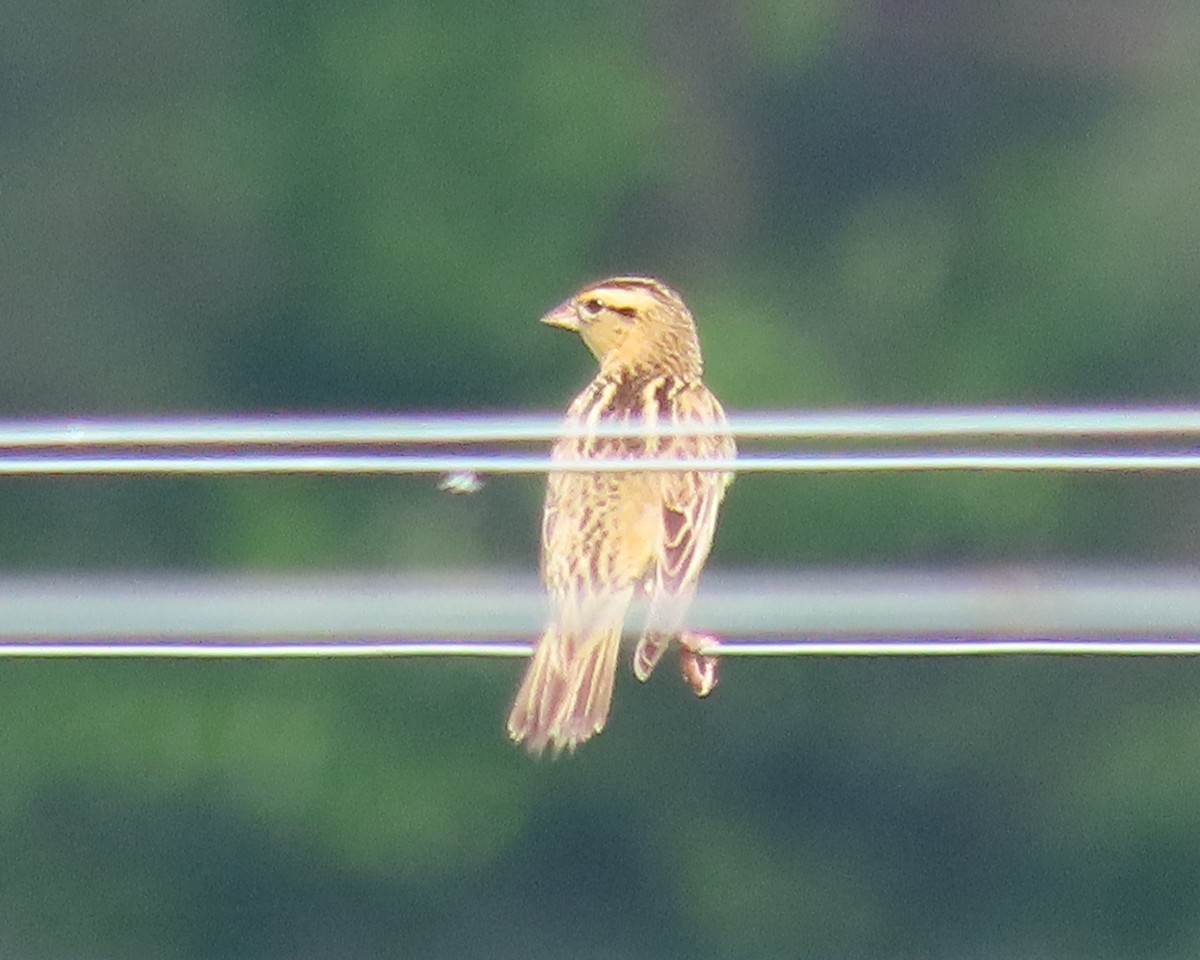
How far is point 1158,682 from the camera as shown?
22.1 m

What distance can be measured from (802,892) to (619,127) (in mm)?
4336

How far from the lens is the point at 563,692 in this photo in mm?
7984

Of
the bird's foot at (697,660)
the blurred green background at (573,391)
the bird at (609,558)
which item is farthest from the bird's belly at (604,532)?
the blurred green background at (573,391)

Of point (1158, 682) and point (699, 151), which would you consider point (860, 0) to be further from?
point (1158, 682)

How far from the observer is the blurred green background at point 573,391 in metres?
21.2

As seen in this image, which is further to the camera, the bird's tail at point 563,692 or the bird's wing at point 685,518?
the bird's wing at point 685,518

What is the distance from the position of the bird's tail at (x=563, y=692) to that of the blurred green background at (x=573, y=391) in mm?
12310

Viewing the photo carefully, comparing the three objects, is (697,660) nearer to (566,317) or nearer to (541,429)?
(566,317)

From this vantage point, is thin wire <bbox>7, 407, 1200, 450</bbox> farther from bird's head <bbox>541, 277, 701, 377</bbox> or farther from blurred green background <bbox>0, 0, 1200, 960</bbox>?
blurred green background <bbox>0, 0, 1200, 960</bbox>

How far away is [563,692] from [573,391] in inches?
534

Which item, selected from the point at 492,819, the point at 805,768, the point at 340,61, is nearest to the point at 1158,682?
the point at 805,768

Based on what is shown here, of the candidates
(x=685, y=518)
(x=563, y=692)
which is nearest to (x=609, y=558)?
(x=685, y=518)

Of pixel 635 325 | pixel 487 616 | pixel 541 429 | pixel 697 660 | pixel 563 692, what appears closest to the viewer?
pixel 541 429

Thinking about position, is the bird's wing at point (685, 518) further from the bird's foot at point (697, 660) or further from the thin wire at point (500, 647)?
the thin wire at point (500, 647)
